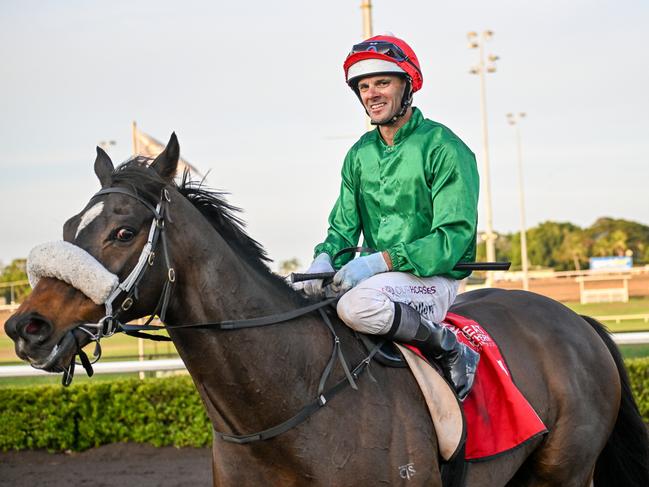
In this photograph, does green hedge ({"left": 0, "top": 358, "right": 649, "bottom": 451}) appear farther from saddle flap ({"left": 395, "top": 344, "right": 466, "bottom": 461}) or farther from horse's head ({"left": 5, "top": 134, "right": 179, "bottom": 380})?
horse's head ({"left": 5, "top": 134, "right": 179, "bottom": 380})

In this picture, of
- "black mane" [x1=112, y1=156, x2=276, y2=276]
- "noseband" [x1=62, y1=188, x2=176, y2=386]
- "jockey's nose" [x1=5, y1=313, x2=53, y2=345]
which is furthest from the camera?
"black mane" [x1=112, y1=156, x2=276, y2=276]

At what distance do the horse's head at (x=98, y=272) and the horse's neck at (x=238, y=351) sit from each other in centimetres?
17

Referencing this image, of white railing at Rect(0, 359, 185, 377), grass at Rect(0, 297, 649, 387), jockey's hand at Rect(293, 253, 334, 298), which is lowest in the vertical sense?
grass at Rect(0, 297, 649, 387)

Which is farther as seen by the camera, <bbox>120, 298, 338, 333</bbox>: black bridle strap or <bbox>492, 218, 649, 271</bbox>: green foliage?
<bbox>492, 218, 649, 271</bbox>: green foliage

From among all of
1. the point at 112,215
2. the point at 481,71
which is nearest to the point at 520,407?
the point at 112,215

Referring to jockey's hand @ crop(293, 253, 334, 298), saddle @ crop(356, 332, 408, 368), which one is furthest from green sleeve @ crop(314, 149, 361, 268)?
saddle @ crop(356, 332, 408, 368)

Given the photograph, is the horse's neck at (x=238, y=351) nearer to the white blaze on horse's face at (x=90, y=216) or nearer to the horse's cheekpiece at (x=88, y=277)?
the horse's cheekpiece at (x=88, y=277)

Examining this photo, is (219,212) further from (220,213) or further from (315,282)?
(315,282)

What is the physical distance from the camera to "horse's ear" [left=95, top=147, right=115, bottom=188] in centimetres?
292

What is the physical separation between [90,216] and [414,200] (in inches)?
54.2

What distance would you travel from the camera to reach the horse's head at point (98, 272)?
2.50 meters

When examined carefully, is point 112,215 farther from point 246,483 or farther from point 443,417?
point 443,417

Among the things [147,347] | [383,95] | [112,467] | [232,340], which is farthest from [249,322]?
[147,347]

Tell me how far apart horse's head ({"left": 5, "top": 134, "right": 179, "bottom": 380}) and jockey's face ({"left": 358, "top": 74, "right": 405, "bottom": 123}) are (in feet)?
3.39
